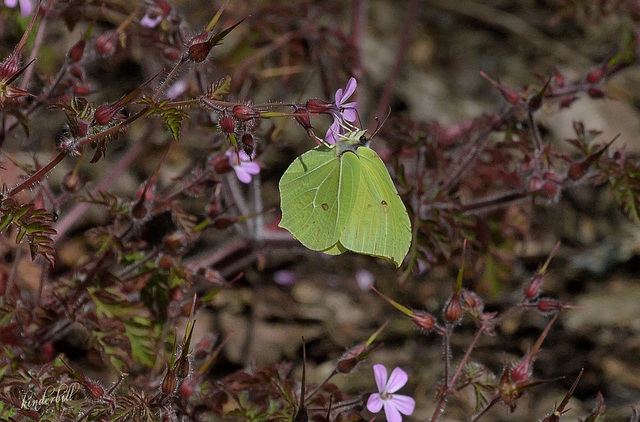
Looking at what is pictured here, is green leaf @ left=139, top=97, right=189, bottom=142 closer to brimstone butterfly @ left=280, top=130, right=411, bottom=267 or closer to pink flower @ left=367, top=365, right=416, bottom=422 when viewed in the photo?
brimstone butterfly @ left=280, top=130, right=411, bottom=267

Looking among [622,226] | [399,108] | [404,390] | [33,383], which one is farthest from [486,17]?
[33,383]

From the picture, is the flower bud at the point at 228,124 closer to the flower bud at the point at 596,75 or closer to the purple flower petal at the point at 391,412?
the purple flower petal at the point at 391,412

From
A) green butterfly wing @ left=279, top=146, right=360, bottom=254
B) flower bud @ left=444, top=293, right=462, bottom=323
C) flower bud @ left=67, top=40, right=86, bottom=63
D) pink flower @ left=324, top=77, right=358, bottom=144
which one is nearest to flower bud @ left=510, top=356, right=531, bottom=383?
flower bud @ left=444, top=293, right=462, bottom=323

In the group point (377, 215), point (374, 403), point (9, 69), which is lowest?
point (374, 403)

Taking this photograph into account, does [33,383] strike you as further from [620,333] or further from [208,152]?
[620,333]

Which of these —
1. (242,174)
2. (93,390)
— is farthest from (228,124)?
(93,390)

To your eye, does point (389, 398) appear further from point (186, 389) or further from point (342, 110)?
point (342, 110)
